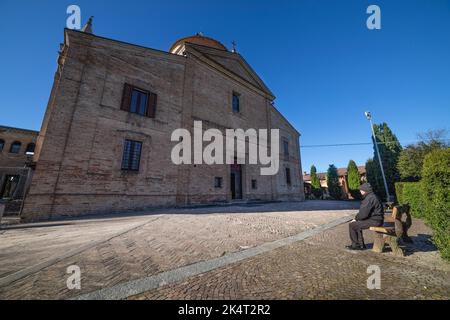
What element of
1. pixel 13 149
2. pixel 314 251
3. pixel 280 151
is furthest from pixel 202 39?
pixel 13 149

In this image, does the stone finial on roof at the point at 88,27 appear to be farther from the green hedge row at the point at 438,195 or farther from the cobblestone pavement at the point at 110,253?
the green hedge row at the point at 438,195

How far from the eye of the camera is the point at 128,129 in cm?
1023

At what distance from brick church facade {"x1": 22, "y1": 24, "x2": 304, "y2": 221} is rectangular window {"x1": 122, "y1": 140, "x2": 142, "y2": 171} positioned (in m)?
0.05

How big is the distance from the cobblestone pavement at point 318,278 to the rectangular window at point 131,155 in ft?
29.4

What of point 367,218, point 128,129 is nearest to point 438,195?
point 367,218

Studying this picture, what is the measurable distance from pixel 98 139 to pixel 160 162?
10.8 feet

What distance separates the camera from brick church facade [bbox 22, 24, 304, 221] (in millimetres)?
8125

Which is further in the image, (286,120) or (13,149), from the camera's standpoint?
(286,120)

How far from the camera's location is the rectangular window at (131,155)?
997 cm

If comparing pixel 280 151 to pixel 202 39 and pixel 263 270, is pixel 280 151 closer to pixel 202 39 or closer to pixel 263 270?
pixel 202 39

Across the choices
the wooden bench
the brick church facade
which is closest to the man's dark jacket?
the wooden bench

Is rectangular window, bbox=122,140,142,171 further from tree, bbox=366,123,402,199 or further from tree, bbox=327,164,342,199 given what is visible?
tree, bbox=327,164,342,199
